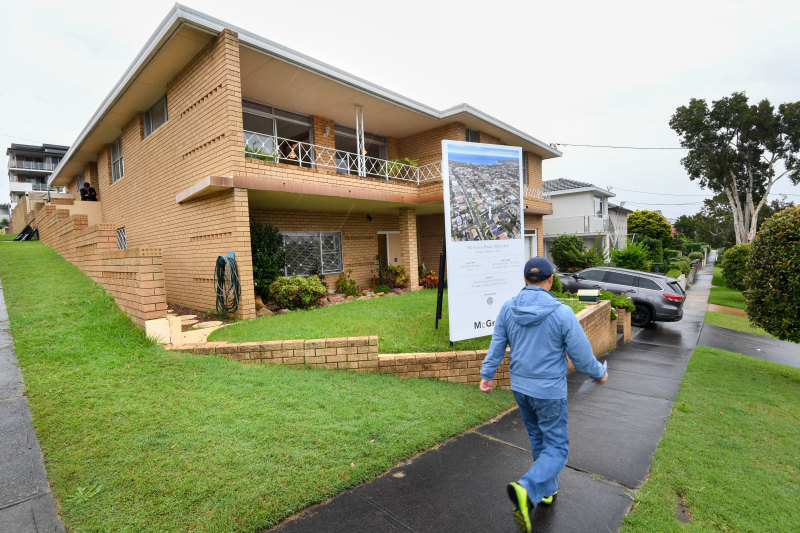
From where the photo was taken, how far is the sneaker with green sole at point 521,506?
7.79 ft

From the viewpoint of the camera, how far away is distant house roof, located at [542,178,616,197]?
25484 mm

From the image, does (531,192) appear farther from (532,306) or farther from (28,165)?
(28,165)

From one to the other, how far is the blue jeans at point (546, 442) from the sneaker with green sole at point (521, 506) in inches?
2.8

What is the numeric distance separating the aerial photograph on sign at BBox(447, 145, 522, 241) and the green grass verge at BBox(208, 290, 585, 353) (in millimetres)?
1588

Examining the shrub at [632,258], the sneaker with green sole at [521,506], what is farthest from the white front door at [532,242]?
the sneaker with green sole at [521,506]

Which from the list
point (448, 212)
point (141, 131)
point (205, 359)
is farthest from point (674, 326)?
point (141, 131)

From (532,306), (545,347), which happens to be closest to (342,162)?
(532,306)

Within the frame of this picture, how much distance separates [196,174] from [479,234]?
22.0ft

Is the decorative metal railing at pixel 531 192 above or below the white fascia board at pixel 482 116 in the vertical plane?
below

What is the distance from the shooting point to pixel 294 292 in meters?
8.53

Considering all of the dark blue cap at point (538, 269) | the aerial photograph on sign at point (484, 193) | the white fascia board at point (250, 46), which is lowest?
the dark blue cap at point (538, 269)

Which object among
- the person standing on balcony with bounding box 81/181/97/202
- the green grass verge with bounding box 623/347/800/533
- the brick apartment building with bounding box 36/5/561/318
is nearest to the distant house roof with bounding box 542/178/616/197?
the brick apartment building with bounding box 36/5/561/318

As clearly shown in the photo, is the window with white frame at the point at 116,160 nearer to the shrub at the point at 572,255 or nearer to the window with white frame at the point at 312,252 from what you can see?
the window with white frame at the point at 312,252

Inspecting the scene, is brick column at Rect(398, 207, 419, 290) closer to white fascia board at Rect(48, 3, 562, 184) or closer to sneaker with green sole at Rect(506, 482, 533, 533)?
white fascia board at Rect(48, 3, 562, 184)
